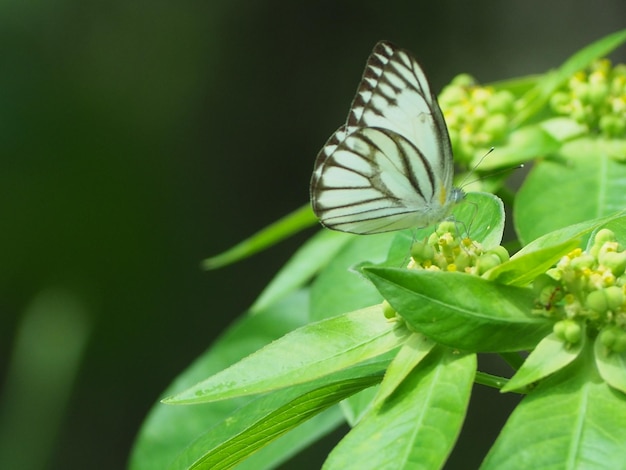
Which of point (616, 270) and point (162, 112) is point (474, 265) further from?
point (162, 112)

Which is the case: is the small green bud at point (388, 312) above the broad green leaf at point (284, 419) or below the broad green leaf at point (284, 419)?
above

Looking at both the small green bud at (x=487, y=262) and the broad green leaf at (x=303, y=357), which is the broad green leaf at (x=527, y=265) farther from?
the broad green leaf at (x=303, y=357)

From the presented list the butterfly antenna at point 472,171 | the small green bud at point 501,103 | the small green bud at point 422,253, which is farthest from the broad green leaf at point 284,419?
the small green bud at point 501,103

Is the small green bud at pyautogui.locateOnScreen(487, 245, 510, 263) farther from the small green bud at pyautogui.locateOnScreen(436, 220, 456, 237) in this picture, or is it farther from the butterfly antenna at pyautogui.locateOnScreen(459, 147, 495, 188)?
the butterfly antenna at pyautogui.locateOnScreen(459, 147, 495, 188)

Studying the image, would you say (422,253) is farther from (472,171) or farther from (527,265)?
(472,171)

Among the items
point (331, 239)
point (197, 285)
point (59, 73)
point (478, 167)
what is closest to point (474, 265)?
point (478, 167)

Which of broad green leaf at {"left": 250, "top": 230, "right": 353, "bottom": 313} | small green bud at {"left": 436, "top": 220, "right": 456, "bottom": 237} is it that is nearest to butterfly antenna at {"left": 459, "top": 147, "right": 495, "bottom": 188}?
broad green leaf at {"left": 250, "top": 230, "right": 353, "bottom": 313}
